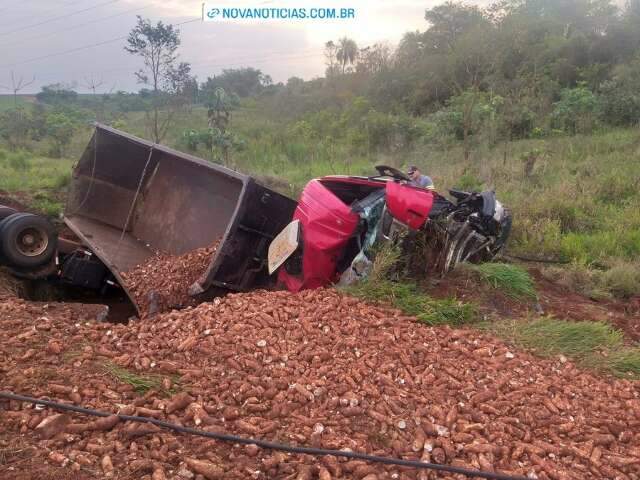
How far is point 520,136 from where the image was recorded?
15.8 m

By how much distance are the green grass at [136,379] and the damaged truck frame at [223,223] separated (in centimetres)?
181

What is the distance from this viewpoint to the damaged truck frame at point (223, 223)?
4.93m

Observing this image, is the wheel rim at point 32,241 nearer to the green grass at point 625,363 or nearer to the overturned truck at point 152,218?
the overturned truck at point 152,218

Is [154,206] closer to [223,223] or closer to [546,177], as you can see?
[223,223]

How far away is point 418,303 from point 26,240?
435 cm

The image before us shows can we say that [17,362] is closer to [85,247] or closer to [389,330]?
[389,330]

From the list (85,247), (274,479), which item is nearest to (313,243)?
(274,479)

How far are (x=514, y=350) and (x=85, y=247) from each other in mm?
5047

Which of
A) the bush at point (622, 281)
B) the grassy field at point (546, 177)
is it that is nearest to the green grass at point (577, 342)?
the bush at point (622, 281)

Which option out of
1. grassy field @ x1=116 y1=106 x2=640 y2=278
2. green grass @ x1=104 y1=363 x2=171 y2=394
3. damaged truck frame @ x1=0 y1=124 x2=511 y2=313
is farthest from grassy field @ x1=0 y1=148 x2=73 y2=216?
green grass @ x1=104 y1=363 x2=171 y2=394

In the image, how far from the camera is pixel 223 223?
265 inches

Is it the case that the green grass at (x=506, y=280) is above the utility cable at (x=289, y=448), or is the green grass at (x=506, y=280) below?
above

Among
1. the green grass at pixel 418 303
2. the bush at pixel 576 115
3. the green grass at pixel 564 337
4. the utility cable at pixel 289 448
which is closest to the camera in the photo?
the utility cable at pixel 289 448

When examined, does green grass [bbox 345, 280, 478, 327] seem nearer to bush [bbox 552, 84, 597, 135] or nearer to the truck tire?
the truck tire
